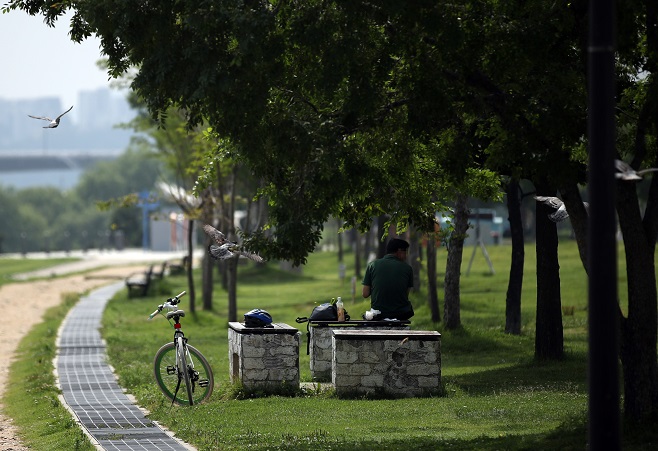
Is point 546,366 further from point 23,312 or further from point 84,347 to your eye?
point 23,312

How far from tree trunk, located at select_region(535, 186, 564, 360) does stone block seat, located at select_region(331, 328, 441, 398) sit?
166 inches

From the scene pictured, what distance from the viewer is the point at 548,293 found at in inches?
736

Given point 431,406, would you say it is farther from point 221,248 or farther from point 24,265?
point 24,265

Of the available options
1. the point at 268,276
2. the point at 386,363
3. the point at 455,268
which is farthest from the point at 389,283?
the point at 268,276

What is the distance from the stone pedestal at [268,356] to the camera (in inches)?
594

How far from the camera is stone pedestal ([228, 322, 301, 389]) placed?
49.5 feet

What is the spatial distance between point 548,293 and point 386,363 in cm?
482

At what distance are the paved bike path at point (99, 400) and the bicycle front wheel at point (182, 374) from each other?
0.47m

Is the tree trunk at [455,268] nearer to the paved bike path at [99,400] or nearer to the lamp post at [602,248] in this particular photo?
the paved bike path at [99,400]

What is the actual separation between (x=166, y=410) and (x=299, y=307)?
2130cm

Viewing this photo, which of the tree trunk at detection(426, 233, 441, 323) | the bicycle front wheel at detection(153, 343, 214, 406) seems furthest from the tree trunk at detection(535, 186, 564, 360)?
the tree trunk at detection(426, 233, 441, 323)

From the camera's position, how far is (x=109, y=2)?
1203cm

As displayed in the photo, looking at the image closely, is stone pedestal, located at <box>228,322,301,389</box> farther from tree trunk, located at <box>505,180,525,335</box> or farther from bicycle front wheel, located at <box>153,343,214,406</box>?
tree trunk, located at <box>505,180,525,335</box>

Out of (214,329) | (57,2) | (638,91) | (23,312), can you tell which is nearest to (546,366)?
(638,91)
